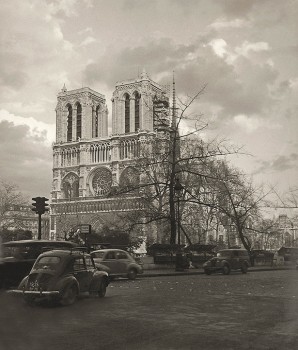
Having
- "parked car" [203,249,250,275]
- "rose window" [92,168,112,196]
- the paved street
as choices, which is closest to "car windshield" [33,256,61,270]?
the paved street

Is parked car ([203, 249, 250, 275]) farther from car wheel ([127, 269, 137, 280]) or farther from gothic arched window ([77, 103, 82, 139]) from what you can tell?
gothic arched window ([77, 103, 82, 139])

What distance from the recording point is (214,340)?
6.77 m

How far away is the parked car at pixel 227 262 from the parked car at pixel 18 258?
1029 cm

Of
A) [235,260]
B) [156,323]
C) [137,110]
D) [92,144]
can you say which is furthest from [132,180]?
[92,144]

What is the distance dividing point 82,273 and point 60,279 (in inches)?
42.5

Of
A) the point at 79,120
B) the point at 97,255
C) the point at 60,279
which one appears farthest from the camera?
the point at 79,120

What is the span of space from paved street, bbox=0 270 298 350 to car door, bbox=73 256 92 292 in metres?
0.34

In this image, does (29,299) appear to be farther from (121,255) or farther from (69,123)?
(69,123)

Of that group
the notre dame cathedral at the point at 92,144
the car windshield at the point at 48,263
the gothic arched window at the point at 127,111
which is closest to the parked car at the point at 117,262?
the car windshield at the point at 48,263

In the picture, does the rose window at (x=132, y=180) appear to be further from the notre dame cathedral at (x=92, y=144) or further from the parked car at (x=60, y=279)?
the notre dame cathedral at (x=92, y=144)

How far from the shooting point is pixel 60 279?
11.1m

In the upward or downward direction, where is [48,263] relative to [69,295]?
upward

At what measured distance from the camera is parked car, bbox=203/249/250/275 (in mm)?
24336

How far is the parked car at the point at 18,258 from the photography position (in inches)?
555
